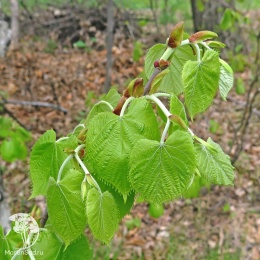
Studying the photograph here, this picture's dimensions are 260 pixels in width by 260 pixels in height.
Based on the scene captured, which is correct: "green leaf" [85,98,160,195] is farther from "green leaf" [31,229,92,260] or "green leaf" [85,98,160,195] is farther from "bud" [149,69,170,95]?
"green leaf" [31,229,92,260]

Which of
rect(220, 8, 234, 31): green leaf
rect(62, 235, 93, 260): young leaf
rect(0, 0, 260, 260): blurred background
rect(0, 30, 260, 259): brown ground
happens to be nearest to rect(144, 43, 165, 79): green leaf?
rect(62, 235, 93, 260): young leaf

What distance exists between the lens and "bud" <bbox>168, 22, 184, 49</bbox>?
676 mm

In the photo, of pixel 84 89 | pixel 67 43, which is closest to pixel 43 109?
pixel 84 89

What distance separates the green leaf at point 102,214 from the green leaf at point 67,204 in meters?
0.04

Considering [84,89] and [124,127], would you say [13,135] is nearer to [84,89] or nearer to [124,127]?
[124,127]

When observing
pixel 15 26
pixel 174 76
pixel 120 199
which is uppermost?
pixel 174 76

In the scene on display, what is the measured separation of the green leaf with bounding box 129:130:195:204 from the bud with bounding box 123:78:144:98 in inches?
4.7

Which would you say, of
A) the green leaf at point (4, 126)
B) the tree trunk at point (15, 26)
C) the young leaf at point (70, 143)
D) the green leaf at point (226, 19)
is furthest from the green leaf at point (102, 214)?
the tree trunk at point (15, 26)

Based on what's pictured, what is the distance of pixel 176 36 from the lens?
68 cm

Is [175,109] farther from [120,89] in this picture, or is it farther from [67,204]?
[120,89]

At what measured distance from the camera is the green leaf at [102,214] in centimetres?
62

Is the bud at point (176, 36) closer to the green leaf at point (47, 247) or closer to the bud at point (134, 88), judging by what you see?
the bud at point (134, 88)

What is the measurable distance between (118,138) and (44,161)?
0.20 meters

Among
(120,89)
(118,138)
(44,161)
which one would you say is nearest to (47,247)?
(44,161)
